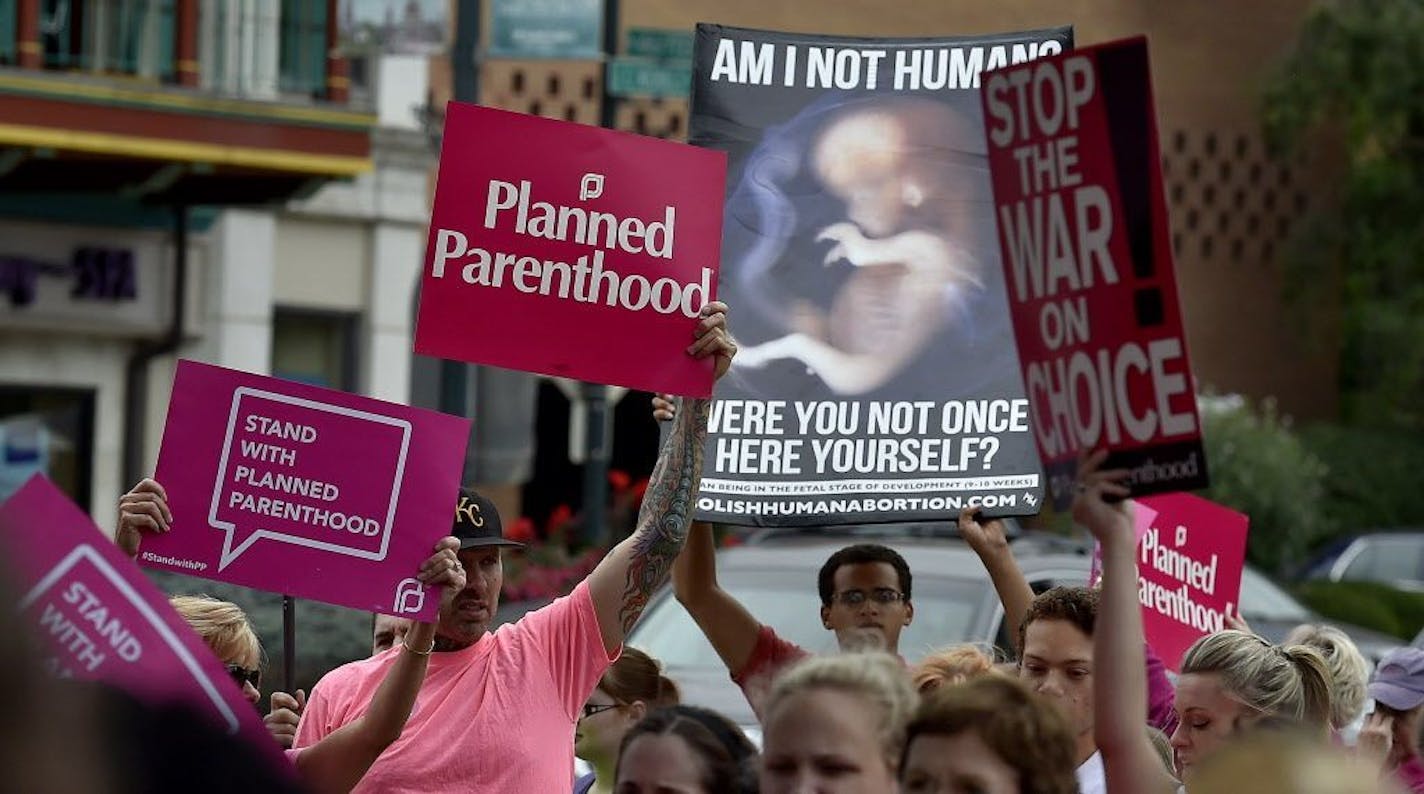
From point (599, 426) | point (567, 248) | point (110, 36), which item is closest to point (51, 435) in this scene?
point (110, 36)

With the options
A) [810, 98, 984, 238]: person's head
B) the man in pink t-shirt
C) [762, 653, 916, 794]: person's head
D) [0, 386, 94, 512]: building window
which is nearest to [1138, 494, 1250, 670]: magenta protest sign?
[810, 98, 984, 238]: person's head

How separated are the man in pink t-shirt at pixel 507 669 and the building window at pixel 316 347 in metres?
16.2

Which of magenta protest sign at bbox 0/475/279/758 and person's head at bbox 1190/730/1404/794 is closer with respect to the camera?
person's head at bbox 1190/730/1404/794

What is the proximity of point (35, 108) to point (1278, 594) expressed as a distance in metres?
8.58

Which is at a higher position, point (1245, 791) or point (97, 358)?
point (1245, 791)

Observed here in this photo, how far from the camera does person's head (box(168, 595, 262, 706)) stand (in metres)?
5.20

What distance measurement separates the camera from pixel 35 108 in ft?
59.1

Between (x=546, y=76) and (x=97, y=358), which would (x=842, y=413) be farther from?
(x=546, y=76)

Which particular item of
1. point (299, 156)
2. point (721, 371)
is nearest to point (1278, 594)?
point (299, 156)

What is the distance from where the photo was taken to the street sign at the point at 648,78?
46.5ft

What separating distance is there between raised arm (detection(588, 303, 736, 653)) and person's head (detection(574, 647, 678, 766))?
3.17ft

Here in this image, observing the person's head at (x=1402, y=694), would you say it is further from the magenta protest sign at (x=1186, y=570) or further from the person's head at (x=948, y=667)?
the person's head at (x=948, y=667)

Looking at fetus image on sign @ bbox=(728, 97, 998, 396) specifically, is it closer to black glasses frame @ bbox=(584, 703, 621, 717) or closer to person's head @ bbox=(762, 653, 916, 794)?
black glasses frame @ bbox=(584, 703, 621, 717)

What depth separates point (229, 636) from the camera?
206 inches
